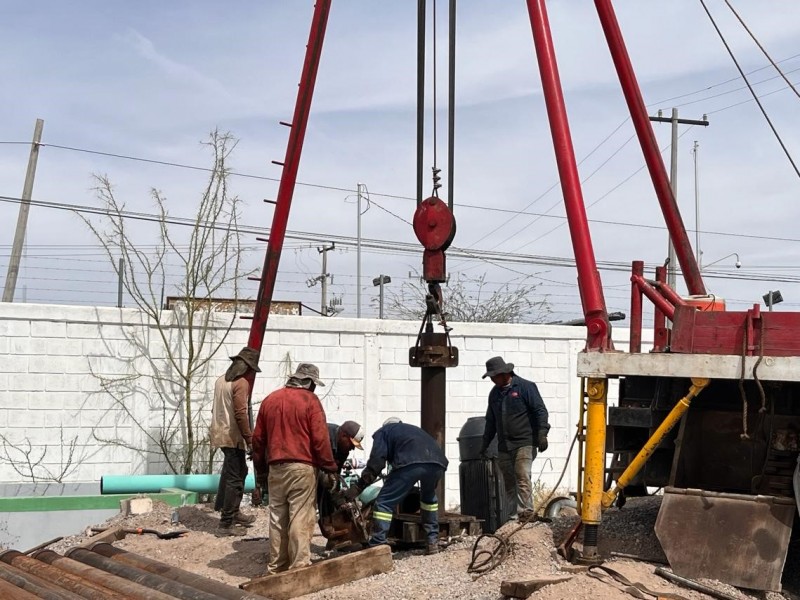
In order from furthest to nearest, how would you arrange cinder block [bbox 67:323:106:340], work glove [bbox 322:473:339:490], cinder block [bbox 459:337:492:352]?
cinder block [bbox 459:337:492:352] < cinder block [bbox 67:323:106:340] < work glove [bbox 322:473:339:490]

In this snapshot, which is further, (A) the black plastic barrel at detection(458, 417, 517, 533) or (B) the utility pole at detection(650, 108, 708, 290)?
(B) the utility pole at detection(650, 108, 708, 290)

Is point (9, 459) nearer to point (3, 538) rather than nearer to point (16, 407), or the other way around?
point (16, 407)

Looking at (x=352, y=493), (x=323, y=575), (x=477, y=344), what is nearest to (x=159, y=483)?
(x=352, y=493)

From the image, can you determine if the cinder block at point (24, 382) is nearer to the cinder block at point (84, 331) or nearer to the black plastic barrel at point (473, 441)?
the cinder block at point (84, 331)

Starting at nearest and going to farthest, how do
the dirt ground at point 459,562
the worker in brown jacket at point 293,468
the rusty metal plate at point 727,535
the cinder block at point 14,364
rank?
the dirt ground at point 459,562
the rusty metal plate at point 727,535
the worker in brown jacket at point 293,468
the cinder block at point 14,364

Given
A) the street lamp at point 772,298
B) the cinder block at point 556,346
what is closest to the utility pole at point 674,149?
the street lamp at point 772,298

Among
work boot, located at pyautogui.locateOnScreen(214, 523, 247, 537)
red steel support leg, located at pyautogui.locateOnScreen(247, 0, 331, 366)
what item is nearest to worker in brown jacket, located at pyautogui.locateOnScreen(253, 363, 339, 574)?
work boot, located at pyautogui.locateOnScreen(214, 523, 247, 537)

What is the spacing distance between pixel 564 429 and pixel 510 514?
Result: 16.8 feet

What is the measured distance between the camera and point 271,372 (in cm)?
Result: 1405

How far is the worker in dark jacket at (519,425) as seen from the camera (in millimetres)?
10367

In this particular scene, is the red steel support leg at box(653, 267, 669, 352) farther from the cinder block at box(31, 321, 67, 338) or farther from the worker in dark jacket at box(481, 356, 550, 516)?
the cinder block at box(31, 321, 67, 338)

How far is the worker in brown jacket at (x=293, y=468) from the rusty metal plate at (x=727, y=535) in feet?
9.53

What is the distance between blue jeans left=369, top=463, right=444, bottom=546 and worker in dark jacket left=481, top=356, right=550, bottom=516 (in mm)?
1464

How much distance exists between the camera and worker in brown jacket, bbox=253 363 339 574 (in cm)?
856
